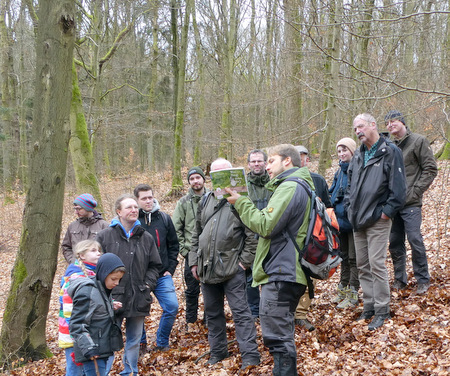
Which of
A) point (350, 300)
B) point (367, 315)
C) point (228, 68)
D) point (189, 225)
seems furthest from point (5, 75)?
point (367, 315)

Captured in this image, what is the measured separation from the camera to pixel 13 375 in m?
4.75

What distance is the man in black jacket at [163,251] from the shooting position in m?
5.06

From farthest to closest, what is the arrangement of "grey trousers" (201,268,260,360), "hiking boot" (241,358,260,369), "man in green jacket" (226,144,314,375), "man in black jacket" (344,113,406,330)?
"man in black jacket" (344,113,406,330) → "grey trousers" (201,268,260,360) → "hiking boot" (241,358,260,369) → "man in green jacket" (226,144,314,375)

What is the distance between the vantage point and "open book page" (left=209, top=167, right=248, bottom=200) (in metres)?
3.42

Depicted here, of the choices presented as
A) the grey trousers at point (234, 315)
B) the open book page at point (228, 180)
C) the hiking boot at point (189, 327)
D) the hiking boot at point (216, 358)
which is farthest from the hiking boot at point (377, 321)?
the hiking boot at point (189, 327)

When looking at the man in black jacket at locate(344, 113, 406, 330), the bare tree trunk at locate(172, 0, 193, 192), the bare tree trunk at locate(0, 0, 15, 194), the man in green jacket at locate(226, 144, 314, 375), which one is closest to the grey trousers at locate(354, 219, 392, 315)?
the man in black jacket at locate(344, 113, 406, 330)

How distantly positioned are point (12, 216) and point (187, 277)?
12.7 metres

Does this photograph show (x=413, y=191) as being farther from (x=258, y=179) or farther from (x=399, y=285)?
(x=258, y=179)

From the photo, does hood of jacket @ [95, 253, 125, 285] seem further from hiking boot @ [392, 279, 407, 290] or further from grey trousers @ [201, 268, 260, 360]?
hiking boot @ [392, 279, 407, 290]

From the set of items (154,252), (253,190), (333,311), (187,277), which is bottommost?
(333,311)

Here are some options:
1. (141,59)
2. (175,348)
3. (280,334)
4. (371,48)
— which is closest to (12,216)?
(141,59)

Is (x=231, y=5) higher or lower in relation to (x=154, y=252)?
higher

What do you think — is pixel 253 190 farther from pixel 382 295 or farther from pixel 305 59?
pixel 305 59

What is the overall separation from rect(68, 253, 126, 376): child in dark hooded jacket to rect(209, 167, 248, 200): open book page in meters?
1.18
